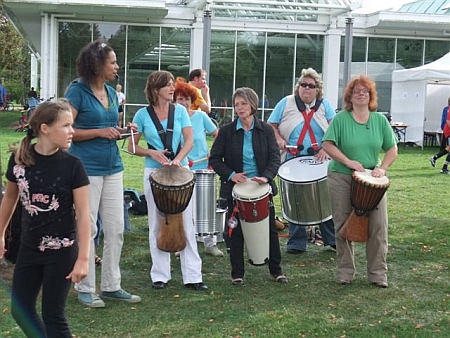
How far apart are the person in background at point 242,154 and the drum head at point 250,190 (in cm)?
11

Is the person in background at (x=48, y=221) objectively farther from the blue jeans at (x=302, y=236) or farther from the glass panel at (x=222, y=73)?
the glass panel at (x=222, y=73)

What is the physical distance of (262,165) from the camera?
625 centimetres

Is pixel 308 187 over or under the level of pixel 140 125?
under

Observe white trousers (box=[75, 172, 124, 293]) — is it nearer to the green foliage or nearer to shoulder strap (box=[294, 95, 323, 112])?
shoulder strap (box=[294, 95, 323, 112])

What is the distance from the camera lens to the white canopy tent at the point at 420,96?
74.4 feet

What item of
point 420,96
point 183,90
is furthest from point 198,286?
point 420,96

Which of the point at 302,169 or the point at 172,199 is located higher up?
the point at 302,169

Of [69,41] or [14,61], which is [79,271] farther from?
[14,61]

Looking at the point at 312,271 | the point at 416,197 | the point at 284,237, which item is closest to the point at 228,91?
the point at 416,197

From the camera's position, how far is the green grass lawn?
5.01 m

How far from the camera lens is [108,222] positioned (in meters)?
5.53

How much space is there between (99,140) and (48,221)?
1.67 metres

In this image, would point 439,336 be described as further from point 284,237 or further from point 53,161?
point 284,237

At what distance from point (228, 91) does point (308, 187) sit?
20.2 m
